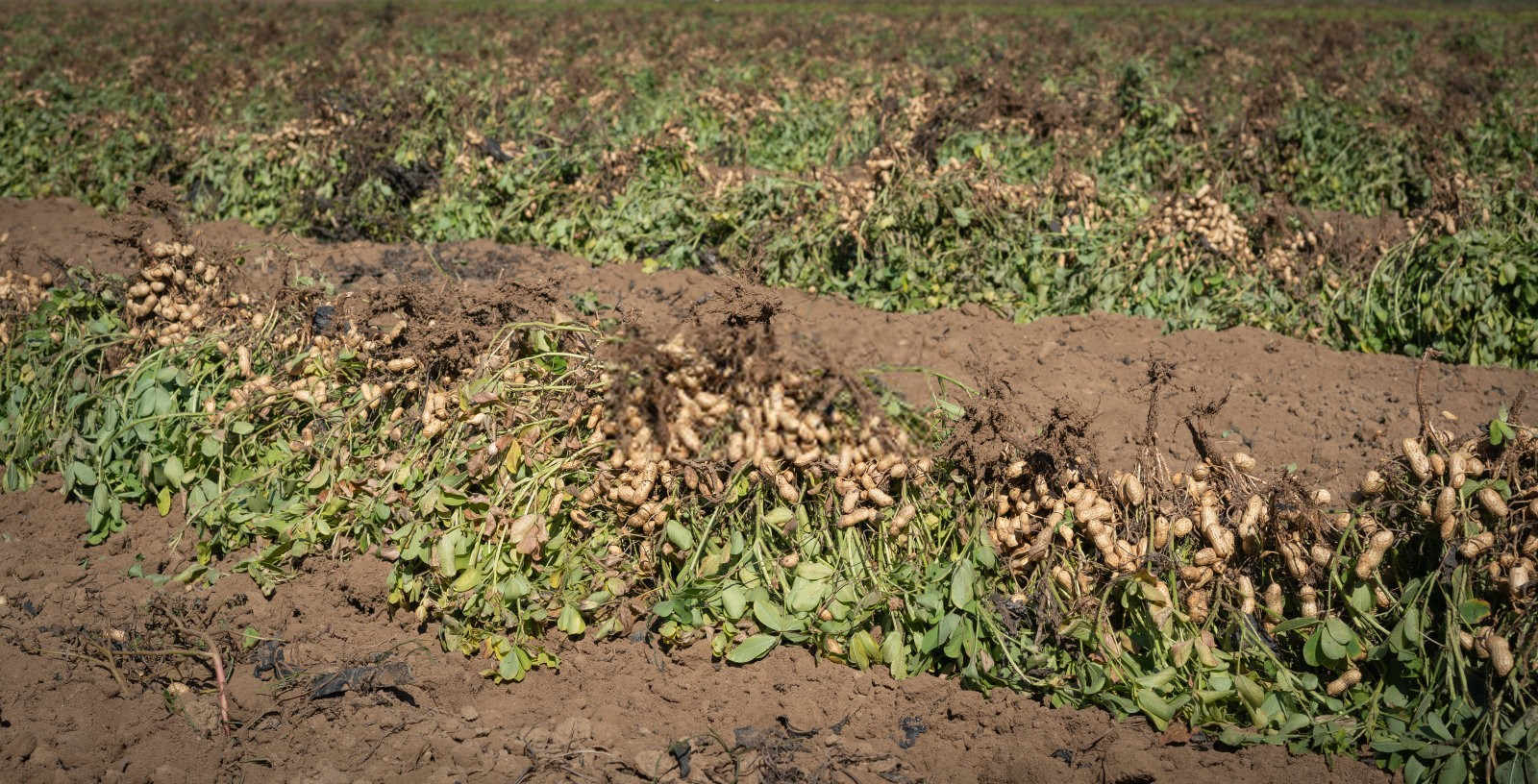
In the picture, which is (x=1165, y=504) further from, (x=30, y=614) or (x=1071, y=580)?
(x=30, y=614)

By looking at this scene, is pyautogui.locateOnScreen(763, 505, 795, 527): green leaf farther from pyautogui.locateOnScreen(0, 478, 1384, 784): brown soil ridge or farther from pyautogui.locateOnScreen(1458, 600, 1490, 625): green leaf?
pyautogui.locateOnScreen(1458, 600, 1490, 625): green leaf

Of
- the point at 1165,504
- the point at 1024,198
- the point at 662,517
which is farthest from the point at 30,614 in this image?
the point at 1024,198

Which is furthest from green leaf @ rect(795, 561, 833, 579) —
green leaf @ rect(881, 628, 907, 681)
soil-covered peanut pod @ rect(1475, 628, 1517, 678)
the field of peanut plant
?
soil-covered peanut pod @ rect(1475, 628, 1517, 678)

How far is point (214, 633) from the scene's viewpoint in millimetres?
3055

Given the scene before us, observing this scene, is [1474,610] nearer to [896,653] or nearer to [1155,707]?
[1155,707]

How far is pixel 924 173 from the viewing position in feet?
18.0

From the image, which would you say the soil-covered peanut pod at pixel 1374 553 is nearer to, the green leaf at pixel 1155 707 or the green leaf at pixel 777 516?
the green leaf at pixel 1155 707

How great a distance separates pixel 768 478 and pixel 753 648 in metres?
0.51

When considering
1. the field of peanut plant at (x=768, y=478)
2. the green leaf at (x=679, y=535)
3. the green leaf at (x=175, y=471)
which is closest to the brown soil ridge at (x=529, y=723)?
the field of peanut plant at (x=768, y=478)

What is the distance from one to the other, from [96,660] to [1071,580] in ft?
9.69

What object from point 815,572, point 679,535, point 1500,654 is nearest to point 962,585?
point 815,572

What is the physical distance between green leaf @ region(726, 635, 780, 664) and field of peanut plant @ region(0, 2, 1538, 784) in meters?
0.05

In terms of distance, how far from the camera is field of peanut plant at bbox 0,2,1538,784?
102 inches

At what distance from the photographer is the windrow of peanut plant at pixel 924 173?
5.26 m
